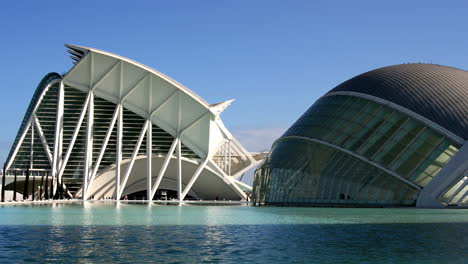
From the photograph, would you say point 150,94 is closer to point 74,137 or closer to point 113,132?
point 113,132

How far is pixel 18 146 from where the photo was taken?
84.6 metres

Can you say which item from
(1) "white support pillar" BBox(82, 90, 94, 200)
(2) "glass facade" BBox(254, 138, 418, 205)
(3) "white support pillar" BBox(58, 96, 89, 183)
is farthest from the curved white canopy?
(2) "glass facade" BBox(254, 138, 418, 205)

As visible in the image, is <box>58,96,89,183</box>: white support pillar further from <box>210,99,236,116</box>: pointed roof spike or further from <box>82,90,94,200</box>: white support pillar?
<box>210,99,236,116</box>: pointed roof spike

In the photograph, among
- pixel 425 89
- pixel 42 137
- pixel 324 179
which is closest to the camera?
pixel 324 179

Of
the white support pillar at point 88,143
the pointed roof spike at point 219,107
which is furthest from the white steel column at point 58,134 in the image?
the pointed roof spike at point 219,107

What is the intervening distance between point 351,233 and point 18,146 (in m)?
74.1

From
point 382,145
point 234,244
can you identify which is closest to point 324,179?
point 382,145

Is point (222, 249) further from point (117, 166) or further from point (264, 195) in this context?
point (117, 166)

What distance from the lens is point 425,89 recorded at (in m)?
45.5

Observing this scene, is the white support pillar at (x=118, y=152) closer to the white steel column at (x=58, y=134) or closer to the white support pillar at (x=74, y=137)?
the white support pillar at (x=74, y=137)

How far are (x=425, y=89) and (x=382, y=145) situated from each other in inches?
252

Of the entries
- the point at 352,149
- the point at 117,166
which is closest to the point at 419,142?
the point at 352,149

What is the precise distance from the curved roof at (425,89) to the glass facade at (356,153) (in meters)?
1.09

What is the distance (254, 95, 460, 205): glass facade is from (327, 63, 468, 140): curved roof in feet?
3.58
